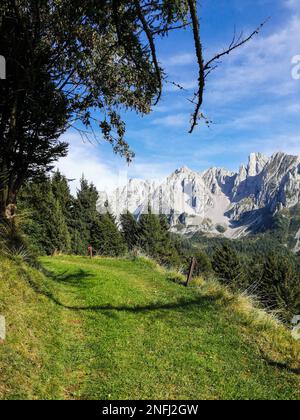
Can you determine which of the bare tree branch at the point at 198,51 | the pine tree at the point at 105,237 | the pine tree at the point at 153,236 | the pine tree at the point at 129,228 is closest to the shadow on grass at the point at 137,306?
the bare tree branch at the point at 198,51

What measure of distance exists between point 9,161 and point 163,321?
30.6ft

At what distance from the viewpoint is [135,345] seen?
10562mm

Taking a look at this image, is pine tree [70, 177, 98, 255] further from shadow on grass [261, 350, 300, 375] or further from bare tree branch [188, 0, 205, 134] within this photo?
bare tree branch [188, 0, 205, 134]

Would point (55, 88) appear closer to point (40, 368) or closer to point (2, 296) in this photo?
point (2, 296)

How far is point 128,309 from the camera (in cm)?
1358

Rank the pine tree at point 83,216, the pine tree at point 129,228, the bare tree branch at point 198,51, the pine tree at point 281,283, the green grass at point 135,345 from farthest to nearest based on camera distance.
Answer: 1. the pine tree at point 129,228
2. the pine tree at point 83,216
3. the pine tree at point 281,283
4. the green grass at point 135,345
5. the bare tree branch at point 198,51

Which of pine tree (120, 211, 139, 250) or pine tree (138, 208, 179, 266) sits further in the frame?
pine tree (120, 211, 139, 250)

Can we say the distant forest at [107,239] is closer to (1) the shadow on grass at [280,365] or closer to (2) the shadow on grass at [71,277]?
(2) the shadow on grass at [71,277]

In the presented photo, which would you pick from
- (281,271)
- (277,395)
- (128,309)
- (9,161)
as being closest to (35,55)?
(9,161)

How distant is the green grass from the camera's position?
8.20 metres

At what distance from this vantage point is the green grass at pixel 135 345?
8.20 m

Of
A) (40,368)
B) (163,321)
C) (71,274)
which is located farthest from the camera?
(71,274)

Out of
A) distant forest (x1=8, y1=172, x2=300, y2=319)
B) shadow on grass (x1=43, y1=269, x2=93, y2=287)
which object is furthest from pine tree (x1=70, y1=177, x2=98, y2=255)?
shadow on grass (x1=43, y1=269, x2=93, y2=287)

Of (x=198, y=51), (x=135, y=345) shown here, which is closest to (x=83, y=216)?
(x=135, y=345)
